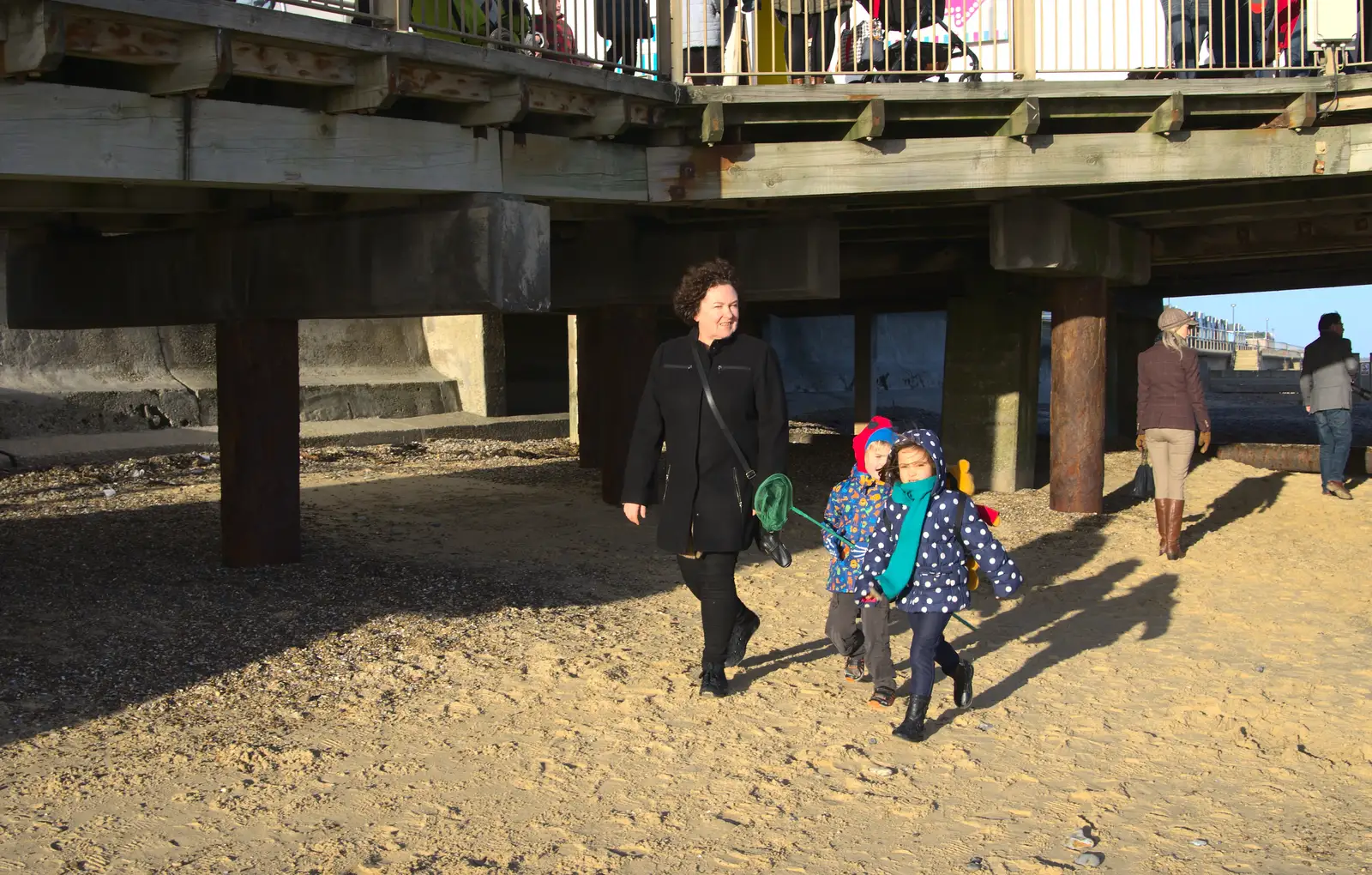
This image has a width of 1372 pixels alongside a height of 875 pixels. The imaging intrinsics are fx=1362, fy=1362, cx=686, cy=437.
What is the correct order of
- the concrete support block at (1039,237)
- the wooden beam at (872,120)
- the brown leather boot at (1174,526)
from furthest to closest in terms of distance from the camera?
1. the concrete support block at (1039,237)
2. the brown leather boot at (1174,526)
3. the wooden beam at (872,120)

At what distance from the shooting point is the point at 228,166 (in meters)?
6.61

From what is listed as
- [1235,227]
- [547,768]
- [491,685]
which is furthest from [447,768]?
[1235,227]

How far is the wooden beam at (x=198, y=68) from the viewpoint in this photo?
6.17 meters

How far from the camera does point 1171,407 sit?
9.62 m

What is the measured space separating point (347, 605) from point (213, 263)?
2489 mm

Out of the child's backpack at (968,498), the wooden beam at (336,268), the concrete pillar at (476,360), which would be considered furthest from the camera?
the concrete pillar at (476,360)

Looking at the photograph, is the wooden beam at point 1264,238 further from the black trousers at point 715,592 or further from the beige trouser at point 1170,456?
the black trousers at point 715,592

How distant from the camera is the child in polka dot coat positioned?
5.46 m

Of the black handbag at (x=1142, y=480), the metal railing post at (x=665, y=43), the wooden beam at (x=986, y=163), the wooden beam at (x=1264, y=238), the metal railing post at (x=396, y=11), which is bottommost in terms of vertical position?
the black handbag at (x=1142, y=480)

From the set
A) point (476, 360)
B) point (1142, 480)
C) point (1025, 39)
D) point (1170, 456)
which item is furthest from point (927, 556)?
point (476, 360)

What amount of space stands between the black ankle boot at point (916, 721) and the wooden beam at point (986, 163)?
4.48 m

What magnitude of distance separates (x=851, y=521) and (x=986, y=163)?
410 cm

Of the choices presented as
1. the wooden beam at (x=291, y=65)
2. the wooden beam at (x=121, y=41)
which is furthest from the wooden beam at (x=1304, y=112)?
the wooden beam at (x=121, y=41)

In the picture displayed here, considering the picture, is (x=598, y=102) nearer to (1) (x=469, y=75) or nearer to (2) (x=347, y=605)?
(1) (x=469, y=75)
